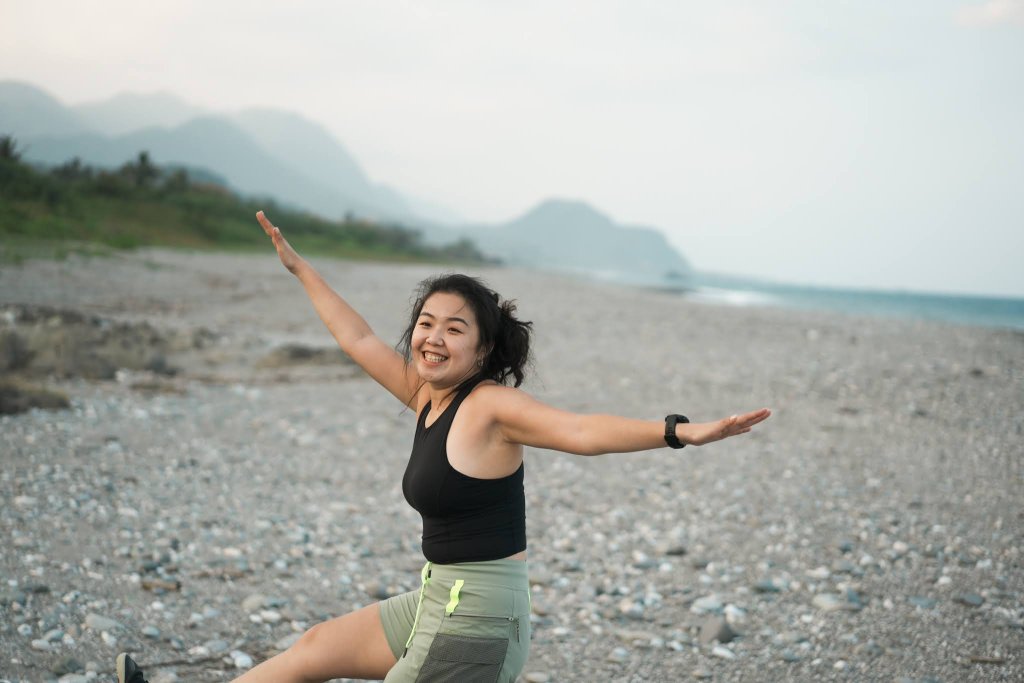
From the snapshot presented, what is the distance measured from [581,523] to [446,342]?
17.0 feet

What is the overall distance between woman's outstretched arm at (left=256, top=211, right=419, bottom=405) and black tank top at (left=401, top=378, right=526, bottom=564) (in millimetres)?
659

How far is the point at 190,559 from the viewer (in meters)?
6.70

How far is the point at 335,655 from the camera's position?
3.72 meters

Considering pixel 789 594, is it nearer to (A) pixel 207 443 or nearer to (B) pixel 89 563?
(B) pixel 89 563

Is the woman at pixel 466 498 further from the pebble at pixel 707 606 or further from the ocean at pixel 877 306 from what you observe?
the ocean at pixel 877 306

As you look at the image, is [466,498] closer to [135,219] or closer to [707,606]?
[707,606]

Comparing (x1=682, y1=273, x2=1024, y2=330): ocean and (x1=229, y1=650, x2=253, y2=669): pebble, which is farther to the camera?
(x1=682, y1=273, x2=1024, y2=330): ocean

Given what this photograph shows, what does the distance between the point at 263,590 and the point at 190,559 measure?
81 cm

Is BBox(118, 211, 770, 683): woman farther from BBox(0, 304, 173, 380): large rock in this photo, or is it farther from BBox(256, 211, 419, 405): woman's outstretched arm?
BBox(0, 304, 173, 380): large rock

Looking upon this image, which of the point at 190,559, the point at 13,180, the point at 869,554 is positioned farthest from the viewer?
the point at 13,180

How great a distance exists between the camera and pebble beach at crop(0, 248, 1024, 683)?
561 cm

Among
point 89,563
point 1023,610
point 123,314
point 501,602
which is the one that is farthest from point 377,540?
point 123,314

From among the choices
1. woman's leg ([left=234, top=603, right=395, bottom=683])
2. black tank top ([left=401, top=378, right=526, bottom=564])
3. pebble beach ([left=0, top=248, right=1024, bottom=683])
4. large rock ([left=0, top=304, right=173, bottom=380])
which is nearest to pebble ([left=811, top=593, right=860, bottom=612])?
pebble beach ([left=0, top=248, right=1024, bottom=683])

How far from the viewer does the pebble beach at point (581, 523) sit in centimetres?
561
